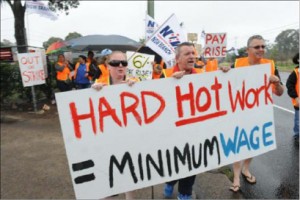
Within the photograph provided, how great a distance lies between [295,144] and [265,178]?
1.98m

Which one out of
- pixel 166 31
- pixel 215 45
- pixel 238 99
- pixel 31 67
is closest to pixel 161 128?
pixel 238 99

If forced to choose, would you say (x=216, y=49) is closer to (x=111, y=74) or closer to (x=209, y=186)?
(x=209, y=186)

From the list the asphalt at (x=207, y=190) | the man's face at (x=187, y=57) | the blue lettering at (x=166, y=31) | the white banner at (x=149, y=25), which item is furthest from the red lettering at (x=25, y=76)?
the man's face at (x=187, y=57)

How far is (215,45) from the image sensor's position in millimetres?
8602

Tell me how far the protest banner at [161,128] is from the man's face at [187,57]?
30 cm

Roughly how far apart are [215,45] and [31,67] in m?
4.89

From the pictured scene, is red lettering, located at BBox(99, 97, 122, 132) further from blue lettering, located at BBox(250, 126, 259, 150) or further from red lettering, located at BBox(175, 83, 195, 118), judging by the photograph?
blue lettering, located at BBox(250, 126, 259, 150)

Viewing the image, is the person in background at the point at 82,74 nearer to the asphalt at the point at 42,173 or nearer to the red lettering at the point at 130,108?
the asphalt at the point at 42,173

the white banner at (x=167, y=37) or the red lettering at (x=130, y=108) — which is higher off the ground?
the white banner at (x=167, y=37)

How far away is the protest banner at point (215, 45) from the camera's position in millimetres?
8555

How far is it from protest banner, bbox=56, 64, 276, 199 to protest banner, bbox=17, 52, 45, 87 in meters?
6.86

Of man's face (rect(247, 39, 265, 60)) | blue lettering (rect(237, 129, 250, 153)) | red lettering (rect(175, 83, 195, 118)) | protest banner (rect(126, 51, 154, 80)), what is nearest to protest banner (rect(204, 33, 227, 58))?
protest banner (rect(126, 51, 154, 80))

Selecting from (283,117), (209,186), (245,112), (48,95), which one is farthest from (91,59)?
(245,112)

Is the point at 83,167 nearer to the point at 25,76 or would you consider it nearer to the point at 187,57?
the point at 187,57
